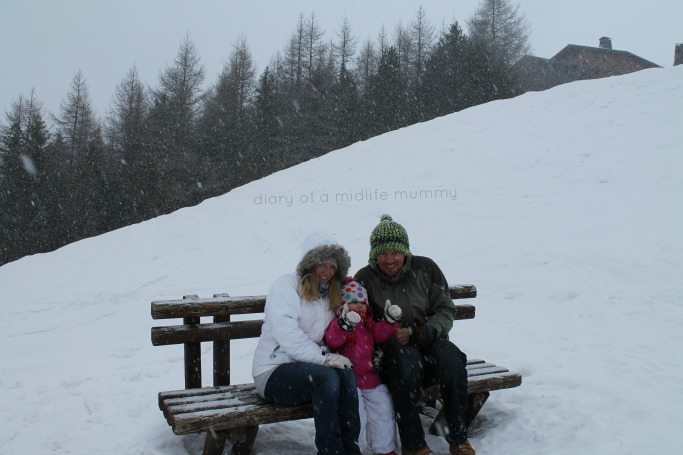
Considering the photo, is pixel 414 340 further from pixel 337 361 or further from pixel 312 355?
pixel 312 355

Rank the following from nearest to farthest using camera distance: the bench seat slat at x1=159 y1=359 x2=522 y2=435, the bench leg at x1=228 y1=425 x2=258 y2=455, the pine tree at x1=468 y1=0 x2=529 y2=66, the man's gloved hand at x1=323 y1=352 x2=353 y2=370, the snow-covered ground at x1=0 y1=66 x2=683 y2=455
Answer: the bench seat slat at x1=159 y1=359 x2=522 y2=435 → the bench leg at x1=228 y1=425 x2=258 y2=455 → the man's gloved hand at x1=323 y1=352 x2=353 y2=370 → the snow-covered ground at x1=0 y1=66 x2=683 y2=455 → the pine tree at x1=468 y1=0 x2=529 y2=66

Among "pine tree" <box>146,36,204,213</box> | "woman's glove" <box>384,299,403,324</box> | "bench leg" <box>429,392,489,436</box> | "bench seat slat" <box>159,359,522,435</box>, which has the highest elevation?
"pine tree" <box>146,36,204,213</box>

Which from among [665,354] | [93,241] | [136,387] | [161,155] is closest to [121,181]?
[161,155]

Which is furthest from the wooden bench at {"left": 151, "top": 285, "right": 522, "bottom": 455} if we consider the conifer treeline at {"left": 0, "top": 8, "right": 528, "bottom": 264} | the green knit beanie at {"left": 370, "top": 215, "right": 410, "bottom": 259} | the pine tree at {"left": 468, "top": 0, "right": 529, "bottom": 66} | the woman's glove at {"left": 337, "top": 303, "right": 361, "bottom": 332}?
the pine tree at {"left": 468, "top": 0, "right": 529, "bottom": 66}

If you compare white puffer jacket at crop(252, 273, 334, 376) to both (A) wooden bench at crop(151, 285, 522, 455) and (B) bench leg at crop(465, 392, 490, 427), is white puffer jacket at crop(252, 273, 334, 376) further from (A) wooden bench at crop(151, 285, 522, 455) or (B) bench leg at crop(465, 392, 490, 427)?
(B) bench leg at crop(465, 392, 490, 427)

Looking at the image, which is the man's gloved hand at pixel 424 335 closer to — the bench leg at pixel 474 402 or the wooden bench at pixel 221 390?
the wooden bench at pixel 221 390

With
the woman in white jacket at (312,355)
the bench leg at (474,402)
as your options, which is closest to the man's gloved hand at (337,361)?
the woman in white jacket at (312,355)

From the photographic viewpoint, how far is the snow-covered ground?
4.60m

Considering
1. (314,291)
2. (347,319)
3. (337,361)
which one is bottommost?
(337,361)

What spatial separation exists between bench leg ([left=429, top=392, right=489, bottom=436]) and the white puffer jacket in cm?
114

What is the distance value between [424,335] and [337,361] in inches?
29.1

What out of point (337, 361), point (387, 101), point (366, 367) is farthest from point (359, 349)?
point (387, 101)

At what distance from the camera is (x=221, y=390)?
414 cm

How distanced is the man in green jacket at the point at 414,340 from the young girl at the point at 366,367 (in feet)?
0.28
